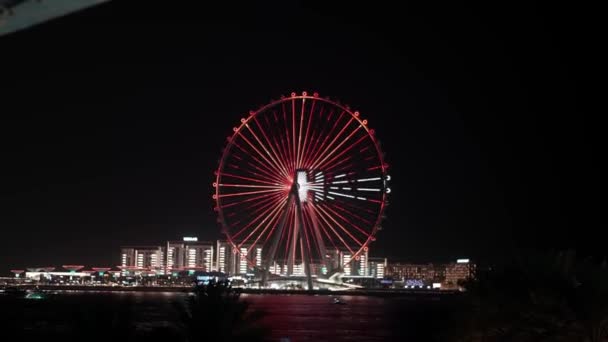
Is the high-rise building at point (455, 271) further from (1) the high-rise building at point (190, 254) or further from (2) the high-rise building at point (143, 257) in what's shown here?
(2) the high-rise building at point (143, 257)

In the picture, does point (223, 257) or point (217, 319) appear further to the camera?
point (223, 257)

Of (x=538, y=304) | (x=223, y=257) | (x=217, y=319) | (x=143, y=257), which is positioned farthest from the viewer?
(x=143, y=257)

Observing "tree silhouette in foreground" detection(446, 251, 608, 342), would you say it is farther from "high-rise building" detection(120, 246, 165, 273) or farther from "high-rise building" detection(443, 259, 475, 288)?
"high-rise building" detection(120, 246, 165, 273)

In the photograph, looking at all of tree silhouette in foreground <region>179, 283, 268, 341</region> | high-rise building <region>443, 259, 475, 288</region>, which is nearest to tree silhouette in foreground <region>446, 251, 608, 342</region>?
tree silhouette in foreground <region>179, 283, 268, 341</region>

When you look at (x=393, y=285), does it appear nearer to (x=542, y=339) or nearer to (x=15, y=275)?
(x=15, y=275)

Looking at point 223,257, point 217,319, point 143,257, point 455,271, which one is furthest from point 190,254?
point 217,319

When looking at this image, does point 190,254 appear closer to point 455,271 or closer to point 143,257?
point 143,257

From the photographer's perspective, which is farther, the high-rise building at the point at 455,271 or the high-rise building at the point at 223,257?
the high-rise building at the point at 223,257

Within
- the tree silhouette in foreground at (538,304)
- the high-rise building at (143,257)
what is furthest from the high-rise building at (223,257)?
the tree silhouette in foreground at (538,304)

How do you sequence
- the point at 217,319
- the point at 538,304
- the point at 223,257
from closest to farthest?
the point at 217,319 → the point at 538,304 → the point at 223,257

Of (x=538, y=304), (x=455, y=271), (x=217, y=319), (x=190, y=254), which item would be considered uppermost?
(x=190, y=254)

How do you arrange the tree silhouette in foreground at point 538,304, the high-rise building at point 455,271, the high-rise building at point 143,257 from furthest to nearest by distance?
the high-rise building at point 143,257
the high-rise building at point 455,271
the tree silhouette in foreground at point 538,304

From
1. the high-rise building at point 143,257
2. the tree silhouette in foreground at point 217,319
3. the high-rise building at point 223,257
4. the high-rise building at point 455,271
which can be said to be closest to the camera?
the tree silhouette in foreground at point 217,319

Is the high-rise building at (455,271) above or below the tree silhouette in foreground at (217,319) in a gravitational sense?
below
